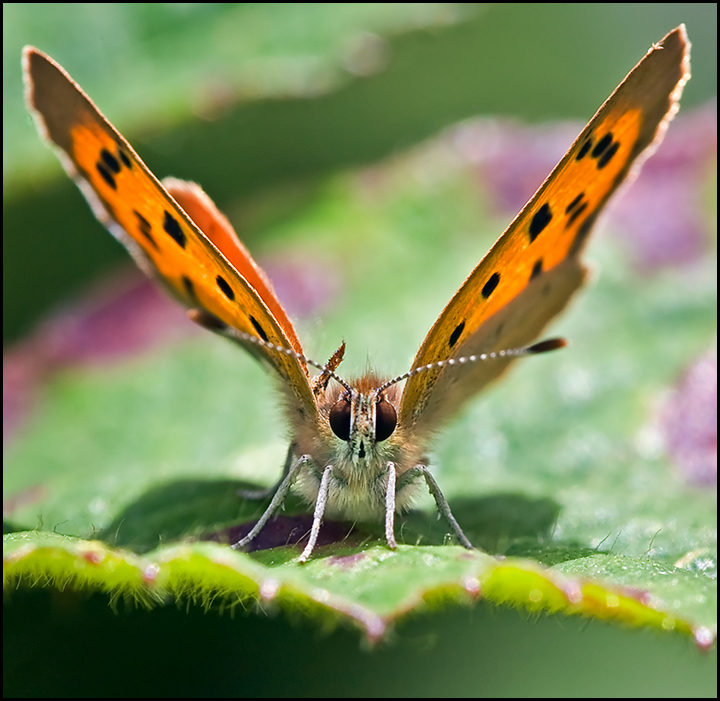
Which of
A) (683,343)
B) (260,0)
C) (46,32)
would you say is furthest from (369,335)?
(46,32)

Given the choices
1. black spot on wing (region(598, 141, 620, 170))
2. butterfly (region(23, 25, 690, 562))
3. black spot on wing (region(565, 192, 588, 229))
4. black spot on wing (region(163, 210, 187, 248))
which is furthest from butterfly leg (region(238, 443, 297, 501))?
black spot on wing (region(598, 141, 620, 170))

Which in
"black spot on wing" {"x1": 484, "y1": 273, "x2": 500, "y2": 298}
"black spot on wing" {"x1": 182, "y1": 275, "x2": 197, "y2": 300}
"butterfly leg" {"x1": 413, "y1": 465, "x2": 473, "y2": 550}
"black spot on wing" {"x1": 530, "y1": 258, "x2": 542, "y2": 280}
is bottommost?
"butterfly leg" {"x1": 413, "y1": 465, "x2": 473, "y2": 550}

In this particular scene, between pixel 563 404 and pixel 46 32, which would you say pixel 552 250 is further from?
pixel 46 32

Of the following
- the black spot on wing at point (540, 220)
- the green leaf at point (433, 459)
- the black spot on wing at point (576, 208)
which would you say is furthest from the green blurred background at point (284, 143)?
the black spot on wing at point (576, 208)

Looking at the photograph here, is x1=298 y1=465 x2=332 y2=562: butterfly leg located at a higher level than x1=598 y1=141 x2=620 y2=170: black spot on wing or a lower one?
lower

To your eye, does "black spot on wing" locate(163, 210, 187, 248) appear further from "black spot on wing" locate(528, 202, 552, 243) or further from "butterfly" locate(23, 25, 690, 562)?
"black spot on wing" locate(528, 202, 552, 243)

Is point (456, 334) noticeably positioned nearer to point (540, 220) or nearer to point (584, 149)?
point (540, 220)

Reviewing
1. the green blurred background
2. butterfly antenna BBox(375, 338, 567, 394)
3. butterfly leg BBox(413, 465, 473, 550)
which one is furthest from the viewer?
the green blurred background

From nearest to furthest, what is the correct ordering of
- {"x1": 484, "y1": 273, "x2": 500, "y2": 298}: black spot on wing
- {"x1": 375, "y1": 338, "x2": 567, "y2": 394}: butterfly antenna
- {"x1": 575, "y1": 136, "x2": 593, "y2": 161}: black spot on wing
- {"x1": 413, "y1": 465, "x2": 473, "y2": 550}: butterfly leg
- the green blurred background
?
1. {"x1": 575, "y1": 136, "x2": 593, "y2": 161}: black spot on wing
2. {"x1": 484, "y1": 273, "x2": 500, "y2": 298}: black spot on wing
3. {"x1": 375, "y1": 338, "x2": 567, "y2": 394}: butterfly antenna
4. {"x1": 413, "y1": 465, "x2": 473, "y2": 550}: butterfly leg
5. the green blurred background
